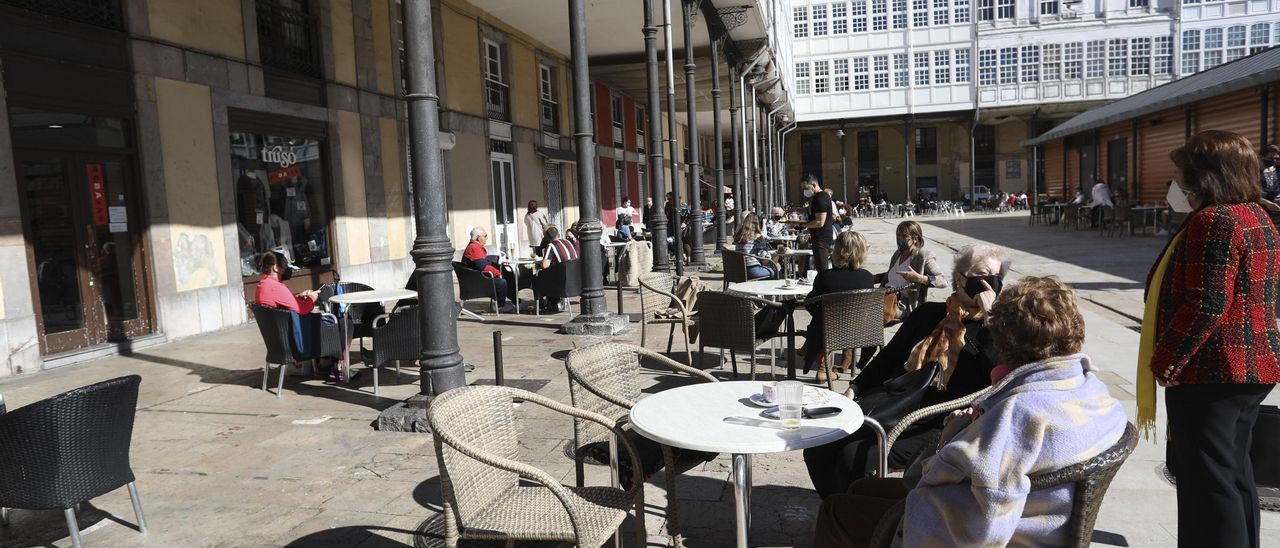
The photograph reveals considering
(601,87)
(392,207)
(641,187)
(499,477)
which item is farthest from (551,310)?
(641,187)

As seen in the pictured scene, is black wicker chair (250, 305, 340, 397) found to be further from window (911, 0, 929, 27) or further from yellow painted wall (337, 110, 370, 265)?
window (911, 0, 929, 27)

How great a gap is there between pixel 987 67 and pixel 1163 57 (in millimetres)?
7858

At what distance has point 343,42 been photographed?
11289 millimetres

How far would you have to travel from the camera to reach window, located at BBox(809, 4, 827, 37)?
40688mm

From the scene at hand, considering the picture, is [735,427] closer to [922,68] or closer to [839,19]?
[922,68]

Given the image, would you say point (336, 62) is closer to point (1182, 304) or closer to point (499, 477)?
point (499, 477)

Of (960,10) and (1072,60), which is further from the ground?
(960,10)

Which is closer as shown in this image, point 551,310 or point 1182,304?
point 1182,304

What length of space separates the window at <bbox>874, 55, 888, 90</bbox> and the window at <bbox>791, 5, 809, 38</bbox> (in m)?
3.80

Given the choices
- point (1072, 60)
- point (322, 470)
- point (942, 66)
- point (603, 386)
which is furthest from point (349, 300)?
point (1072, 60)

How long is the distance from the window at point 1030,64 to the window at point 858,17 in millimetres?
7735

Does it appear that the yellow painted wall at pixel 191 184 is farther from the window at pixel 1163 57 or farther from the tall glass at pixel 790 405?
the window at pixel 1163 57

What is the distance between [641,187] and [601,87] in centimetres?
509

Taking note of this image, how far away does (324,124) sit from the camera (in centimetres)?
1092
